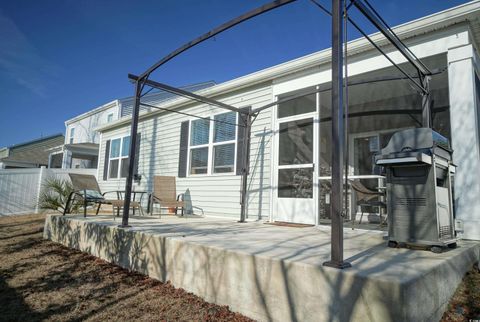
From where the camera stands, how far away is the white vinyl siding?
602 centimetres

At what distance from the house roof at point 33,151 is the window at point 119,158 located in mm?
14899

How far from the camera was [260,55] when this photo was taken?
9430 millimetres

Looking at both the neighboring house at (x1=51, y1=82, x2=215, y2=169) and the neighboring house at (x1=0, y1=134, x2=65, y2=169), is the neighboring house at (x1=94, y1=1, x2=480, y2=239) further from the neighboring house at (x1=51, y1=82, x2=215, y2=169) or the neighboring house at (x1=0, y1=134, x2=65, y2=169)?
the neighboring house at (x1=0, y1=134, x2=65, y2=169)

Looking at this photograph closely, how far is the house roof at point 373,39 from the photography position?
12.4 feet

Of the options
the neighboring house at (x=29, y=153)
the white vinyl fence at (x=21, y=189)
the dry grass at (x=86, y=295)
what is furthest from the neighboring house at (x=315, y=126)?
the neighboring house at (x=29, y=153)

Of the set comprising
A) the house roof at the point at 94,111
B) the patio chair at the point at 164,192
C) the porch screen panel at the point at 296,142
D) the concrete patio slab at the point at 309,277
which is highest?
the house roof at the point at 94,111

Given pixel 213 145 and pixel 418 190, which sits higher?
pixel 213 145

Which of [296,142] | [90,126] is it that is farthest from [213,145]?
[90,126]

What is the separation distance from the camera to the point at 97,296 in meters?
2.88

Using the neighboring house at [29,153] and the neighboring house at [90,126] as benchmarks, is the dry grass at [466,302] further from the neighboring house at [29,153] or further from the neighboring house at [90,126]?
the neighboring house at [29,153]

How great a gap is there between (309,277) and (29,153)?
27.4 m

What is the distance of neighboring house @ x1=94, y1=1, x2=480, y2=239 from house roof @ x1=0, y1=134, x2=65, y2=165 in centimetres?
1952

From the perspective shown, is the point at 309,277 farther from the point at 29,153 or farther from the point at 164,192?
the point at 29,153

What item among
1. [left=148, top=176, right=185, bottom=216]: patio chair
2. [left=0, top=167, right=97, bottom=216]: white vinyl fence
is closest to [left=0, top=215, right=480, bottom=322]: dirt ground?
[left=148, top=176, right=185, bottom=216]: patio chair
